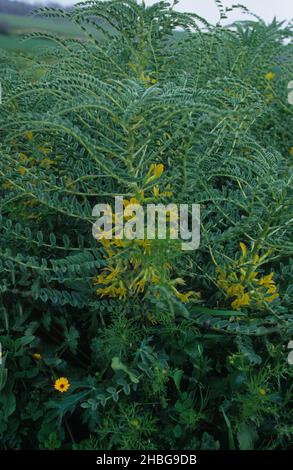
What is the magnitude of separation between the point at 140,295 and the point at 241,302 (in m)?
0.26

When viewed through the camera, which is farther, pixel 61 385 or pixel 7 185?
pixel 7 185

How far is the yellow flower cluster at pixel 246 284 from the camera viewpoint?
1484mm

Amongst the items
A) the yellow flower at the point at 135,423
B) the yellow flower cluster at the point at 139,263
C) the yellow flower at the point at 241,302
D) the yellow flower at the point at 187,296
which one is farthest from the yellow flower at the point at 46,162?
the yellow flower at the point at 135,423

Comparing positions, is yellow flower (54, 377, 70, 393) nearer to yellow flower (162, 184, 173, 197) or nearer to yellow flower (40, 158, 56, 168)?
yellow flower (162, 184, 173, 197)

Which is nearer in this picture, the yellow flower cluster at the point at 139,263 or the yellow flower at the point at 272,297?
the yellow flower cluster at the point at 139,263

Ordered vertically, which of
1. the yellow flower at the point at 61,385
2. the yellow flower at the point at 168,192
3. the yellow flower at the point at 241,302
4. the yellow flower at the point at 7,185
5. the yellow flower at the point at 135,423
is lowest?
the yellow flower at the point at 135,423

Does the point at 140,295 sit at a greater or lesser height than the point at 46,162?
lesser

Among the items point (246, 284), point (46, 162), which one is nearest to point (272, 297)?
point (246, 284)

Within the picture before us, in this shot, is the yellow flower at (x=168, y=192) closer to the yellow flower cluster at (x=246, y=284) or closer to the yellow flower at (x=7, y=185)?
the yellow flower cluster at (x=246, y=284)

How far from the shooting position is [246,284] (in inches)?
59.4

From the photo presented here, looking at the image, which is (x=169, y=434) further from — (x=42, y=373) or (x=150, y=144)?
(x=150, y=144)

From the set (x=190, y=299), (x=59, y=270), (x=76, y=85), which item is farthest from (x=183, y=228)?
(x=76, y=85)

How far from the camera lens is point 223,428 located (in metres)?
1.46

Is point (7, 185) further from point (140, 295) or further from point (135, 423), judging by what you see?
point (135, 423)
